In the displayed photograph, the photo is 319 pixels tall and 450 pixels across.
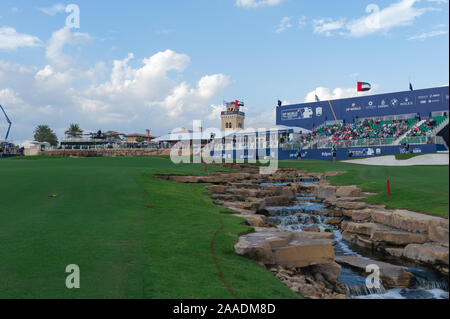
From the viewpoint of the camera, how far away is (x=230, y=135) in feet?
255

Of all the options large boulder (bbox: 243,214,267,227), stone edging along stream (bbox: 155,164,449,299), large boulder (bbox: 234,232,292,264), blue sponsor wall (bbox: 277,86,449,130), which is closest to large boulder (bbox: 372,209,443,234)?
stone edging along stream (bbox: 155,164,449,299)

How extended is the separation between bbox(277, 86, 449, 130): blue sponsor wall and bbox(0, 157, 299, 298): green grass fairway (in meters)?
56.7

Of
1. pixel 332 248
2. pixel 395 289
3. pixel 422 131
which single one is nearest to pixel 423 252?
pixel 395 289

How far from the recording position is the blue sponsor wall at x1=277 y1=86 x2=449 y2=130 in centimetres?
6119

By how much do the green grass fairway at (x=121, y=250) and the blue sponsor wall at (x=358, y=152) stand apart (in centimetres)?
4397

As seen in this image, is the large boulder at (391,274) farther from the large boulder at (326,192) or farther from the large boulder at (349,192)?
the large boulder at (326,192)

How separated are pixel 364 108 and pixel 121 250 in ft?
227

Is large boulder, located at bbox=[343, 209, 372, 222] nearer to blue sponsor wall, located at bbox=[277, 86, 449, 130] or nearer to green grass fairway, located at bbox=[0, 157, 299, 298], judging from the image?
green grass fairway, located at bbox=[0, 157, 299, 298]

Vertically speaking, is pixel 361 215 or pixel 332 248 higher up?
pixel 332 248

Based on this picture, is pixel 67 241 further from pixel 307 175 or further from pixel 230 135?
pixel 230 135

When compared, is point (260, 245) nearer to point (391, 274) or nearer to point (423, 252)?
point (391, 274)

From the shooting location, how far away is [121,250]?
7.97 meters

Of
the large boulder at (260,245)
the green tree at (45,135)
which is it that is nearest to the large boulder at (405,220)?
the large boulder at (260,245)

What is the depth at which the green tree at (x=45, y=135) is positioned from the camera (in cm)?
14425
